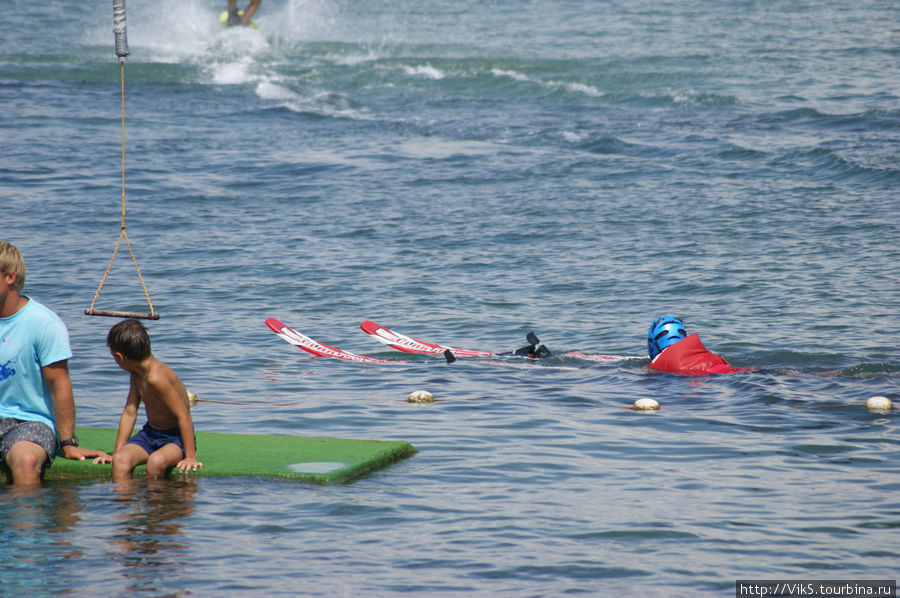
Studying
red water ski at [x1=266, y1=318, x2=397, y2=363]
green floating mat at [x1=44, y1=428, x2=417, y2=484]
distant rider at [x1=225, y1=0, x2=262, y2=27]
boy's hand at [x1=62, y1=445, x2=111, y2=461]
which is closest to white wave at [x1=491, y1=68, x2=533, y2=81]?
distant rider at [x1=225, y1=0, x2=262, y2=27]

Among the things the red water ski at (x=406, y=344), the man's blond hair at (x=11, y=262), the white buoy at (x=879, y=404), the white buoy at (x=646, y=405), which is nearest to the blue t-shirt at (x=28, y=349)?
the man's blond hair at (x=11, y=262)

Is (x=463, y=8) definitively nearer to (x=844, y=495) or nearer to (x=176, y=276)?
(x=176, y=276)

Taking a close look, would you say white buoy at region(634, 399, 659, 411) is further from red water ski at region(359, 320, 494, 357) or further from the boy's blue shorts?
the boy's blue shorts

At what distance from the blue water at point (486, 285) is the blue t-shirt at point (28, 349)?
0.73 meters

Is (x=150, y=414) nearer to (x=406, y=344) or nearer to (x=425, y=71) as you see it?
(x=406, y=344)

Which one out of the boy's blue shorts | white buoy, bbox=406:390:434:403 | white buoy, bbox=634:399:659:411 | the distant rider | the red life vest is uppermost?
the distant rider

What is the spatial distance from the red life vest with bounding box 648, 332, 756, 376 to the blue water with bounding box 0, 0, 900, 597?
204 millimetres

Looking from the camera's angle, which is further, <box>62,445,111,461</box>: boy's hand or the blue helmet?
the blue helmet

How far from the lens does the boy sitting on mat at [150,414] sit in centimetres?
666

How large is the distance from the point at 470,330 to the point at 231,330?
3.10 m

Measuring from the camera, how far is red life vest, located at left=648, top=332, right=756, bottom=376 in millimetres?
10945

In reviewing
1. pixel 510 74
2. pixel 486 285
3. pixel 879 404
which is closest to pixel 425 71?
pixel 510 74

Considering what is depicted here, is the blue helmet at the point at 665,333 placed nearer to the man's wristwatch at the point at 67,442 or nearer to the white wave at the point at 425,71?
the man's wristwatch at the point at 67,442

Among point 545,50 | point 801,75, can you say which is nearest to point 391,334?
point 801,75
